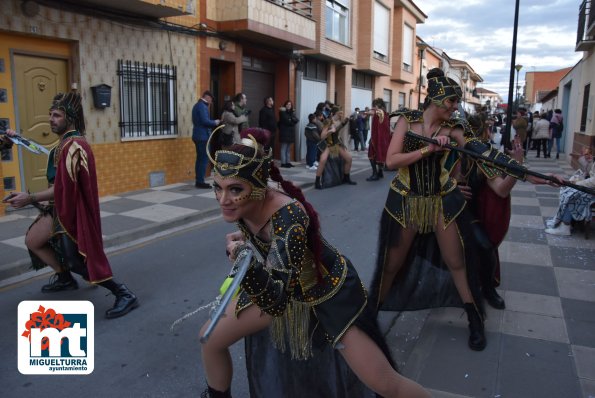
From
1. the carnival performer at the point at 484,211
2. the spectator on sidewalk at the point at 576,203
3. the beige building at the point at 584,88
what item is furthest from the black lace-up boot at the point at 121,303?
the beige building at the point at 584,88

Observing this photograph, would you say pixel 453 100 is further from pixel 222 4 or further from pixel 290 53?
pixel 290 53

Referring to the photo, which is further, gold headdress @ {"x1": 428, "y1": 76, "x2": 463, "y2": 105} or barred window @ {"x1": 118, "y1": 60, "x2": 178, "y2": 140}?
barred window @ {"x1": 118, "y1": 60, "x2": 178, "y2": 140}

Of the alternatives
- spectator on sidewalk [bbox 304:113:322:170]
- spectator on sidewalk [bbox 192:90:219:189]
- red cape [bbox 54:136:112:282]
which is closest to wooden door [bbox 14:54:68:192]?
spectator on sidewalk [bbox 192:90:219:189]

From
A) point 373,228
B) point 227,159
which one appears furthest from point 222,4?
point 227,159

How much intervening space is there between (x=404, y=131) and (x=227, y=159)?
6.12 ft

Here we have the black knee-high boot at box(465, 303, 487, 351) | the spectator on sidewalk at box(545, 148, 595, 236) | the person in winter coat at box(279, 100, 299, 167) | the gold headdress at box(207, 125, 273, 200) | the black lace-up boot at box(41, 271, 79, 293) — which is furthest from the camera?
the person in winter coat at box(279, 100, 299, 167)

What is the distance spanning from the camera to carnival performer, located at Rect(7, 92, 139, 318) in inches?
165

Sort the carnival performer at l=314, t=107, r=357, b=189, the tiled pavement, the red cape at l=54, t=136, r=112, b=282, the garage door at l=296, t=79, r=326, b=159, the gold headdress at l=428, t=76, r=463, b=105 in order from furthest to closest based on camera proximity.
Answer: the garage door at l=296, t=79, r=326, b=159 → the carnival performer at l=314, t=107, r=357, b=189 → the red cape at l=54, t=136, r=112, b=282 → the gold headdress at l=428, t=76, r=463, b=105 → the tiled pavement

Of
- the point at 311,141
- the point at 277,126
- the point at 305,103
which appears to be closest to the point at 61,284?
the point at 311,141

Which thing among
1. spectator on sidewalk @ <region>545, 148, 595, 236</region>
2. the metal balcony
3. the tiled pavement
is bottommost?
the tiled pavement

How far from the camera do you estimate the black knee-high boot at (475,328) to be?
3766 mm

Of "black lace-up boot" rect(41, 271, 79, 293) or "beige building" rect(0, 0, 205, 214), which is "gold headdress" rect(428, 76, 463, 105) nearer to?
"black lace-up boot" rect(41, 271, 79, 293)

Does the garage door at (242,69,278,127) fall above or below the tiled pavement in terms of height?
above

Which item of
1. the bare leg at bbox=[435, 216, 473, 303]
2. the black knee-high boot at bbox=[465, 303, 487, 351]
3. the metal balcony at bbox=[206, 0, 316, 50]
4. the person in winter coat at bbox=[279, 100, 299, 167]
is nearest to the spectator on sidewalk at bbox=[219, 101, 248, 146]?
the metal balcony at bbox=[206, 0, 316, 50]
